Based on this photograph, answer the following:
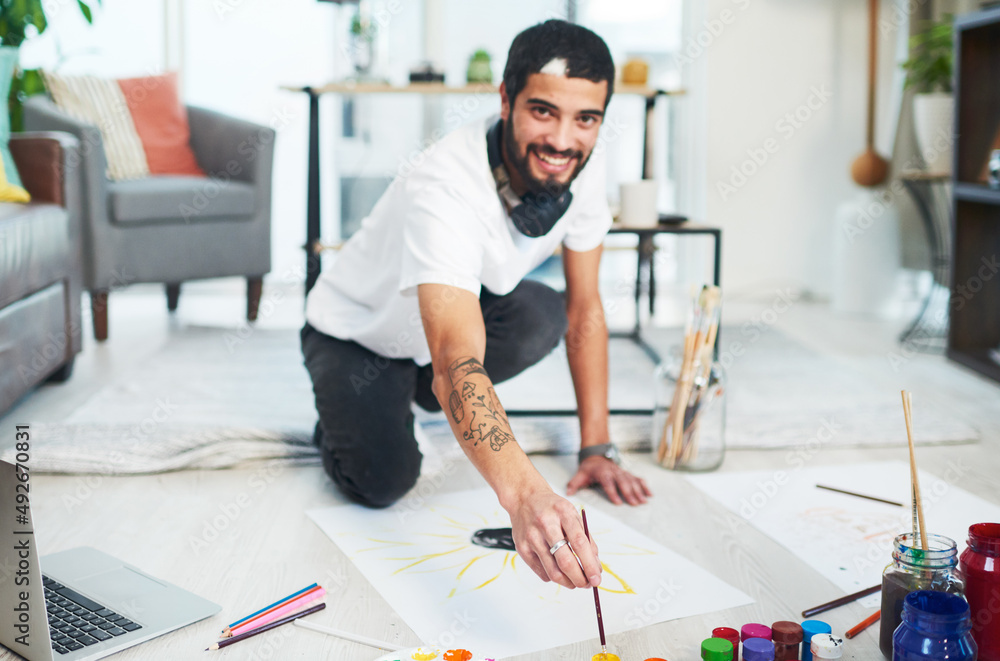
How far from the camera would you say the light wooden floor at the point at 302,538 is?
1.10 m

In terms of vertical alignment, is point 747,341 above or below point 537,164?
below

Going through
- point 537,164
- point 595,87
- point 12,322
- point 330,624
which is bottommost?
point 330,624

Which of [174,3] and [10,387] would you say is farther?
[174,3]

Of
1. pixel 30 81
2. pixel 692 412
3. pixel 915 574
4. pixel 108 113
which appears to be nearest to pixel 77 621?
pixel 915 574

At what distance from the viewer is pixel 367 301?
1.62 metres

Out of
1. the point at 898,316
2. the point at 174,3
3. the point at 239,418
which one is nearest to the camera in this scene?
the point at 239,418

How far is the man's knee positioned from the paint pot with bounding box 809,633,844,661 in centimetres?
73

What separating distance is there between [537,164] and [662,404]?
22.6 inches

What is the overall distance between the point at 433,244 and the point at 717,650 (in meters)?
0.62

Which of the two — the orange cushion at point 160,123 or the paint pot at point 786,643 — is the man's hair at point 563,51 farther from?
the orange cushion at point 160,123

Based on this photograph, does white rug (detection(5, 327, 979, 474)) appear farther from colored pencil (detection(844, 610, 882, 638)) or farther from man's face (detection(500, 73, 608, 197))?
colored pencil (detection(844, 610, 882, 638))

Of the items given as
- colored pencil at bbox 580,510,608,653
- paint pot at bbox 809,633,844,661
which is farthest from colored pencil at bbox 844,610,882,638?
colored pencil at bbox 580,510,608,653

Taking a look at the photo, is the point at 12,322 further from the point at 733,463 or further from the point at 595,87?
the point at 733,463

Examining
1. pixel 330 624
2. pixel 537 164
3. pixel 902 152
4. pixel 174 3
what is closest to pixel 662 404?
pixel 537 164
